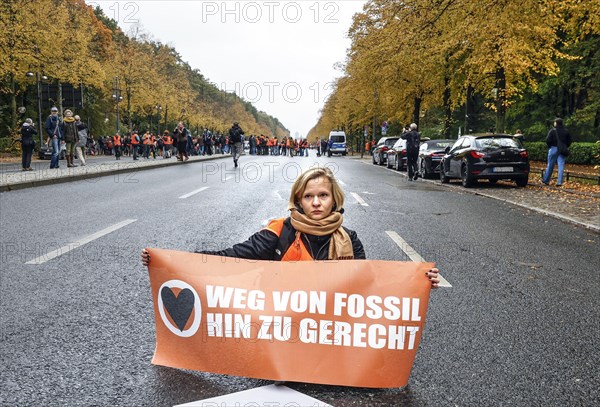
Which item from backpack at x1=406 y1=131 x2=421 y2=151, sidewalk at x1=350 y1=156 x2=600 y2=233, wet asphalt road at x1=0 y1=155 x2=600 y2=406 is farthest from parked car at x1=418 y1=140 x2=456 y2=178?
wet asphalt road at x1=0 y1=155 x2=600 y2=406

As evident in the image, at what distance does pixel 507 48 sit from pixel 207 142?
35.5m

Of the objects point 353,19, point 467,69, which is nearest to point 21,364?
point 467,69

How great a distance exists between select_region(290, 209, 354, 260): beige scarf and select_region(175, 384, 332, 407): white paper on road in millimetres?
829

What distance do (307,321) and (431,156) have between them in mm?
18779

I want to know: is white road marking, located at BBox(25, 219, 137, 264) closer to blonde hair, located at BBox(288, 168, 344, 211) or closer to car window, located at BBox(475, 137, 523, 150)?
blonde hair, located at BBox(288, 168, 344, 211)

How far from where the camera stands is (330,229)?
3301mm

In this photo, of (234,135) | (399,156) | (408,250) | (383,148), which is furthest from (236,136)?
(408,250)

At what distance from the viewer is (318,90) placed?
1612cm

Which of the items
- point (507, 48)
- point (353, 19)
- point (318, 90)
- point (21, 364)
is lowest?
point (21, 364)

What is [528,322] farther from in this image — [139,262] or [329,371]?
[139,262]

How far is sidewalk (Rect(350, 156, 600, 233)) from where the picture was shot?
10.1 m

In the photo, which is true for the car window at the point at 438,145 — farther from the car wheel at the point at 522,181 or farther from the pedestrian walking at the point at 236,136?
the pedestrian walking at the point at 236,136

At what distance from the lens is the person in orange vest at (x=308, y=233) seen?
130 inches

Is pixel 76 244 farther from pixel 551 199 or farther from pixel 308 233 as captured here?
pixel 551 199
